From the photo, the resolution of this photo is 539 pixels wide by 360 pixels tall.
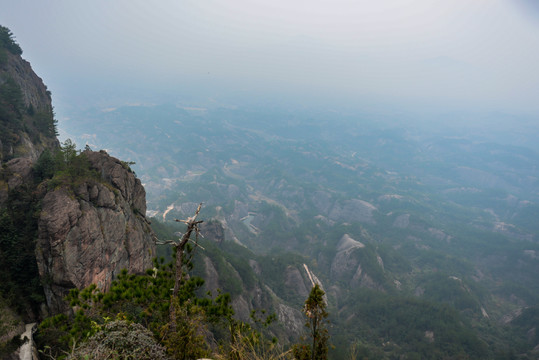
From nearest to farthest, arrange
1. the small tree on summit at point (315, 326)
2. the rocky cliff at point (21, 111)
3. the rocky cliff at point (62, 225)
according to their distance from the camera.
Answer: the small tree on summit at point (315, 326) → the rocky cliff at point (62, 225) → the rocky cliff at point (21, 111)

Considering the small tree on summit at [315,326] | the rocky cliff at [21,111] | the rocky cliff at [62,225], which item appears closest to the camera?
the small tree on summit at [315,326]

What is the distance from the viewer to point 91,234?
24.1m

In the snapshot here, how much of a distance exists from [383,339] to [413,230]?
394 ft

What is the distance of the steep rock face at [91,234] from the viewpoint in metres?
21.2

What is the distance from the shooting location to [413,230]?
180375 millimetres

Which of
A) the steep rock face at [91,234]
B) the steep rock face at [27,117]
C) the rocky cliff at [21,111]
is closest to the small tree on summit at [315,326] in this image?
the steep rock face at [91,234]

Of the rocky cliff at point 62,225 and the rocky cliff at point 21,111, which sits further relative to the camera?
the rocky cliff at point 21,111

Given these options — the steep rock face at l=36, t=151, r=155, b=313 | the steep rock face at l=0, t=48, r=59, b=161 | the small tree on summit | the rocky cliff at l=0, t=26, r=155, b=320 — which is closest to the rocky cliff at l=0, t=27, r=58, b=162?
the steep rock face at l=0, t=48, r=59, b=161

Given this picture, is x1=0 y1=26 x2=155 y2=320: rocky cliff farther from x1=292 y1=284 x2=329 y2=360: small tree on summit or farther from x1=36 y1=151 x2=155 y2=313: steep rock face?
x1=292 y1=284 x2=329 y2=360: small tree on summit

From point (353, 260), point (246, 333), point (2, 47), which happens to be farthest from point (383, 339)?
point (2, 47)

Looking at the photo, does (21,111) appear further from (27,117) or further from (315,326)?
(315,326)

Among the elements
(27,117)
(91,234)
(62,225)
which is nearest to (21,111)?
(27,117)

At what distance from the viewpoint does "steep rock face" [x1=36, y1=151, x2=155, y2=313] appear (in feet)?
69.5

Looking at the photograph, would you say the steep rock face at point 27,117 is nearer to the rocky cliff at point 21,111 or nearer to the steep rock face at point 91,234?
the rocky cliff at point 21,111
